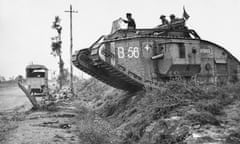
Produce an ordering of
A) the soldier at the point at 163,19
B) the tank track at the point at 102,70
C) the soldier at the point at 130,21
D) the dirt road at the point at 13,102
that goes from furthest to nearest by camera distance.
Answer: the dirt road at the point at 13,102
the soldier at the point at 163,19
the soldier at the point at 130,21
the tank track at the point at 102,70

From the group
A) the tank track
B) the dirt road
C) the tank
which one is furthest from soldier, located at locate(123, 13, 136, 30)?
the dirt road

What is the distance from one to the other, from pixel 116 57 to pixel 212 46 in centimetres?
478

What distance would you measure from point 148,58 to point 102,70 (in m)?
2.20

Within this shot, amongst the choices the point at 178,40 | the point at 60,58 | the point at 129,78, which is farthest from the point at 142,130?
the point at 60,58

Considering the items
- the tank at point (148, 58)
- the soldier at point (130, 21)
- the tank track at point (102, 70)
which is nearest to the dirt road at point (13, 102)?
the tank track at point (102, 70)

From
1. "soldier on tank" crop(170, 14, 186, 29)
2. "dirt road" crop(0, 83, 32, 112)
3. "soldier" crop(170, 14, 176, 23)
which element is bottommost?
"dirt road" crop(0, 83, 32, 112)

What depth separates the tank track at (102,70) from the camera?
40.2 ft

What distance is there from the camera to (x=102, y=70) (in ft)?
44.5

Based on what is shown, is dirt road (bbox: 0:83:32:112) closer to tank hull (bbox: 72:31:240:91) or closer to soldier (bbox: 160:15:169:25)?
tank hull (bbox: 72:31:240:91)

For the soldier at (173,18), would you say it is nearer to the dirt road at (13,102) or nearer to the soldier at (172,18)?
the soldier at (172,18)

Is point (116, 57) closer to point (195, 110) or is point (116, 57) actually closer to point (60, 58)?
point (195, 110)

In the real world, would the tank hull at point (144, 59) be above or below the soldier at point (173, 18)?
below

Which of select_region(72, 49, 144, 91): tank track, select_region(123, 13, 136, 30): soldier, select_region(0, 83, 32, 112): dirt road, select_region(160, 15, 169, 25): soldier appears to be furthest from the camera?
select_region(0, 83, 32, 112): dirt road

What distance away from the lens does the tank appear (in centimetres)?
1231
